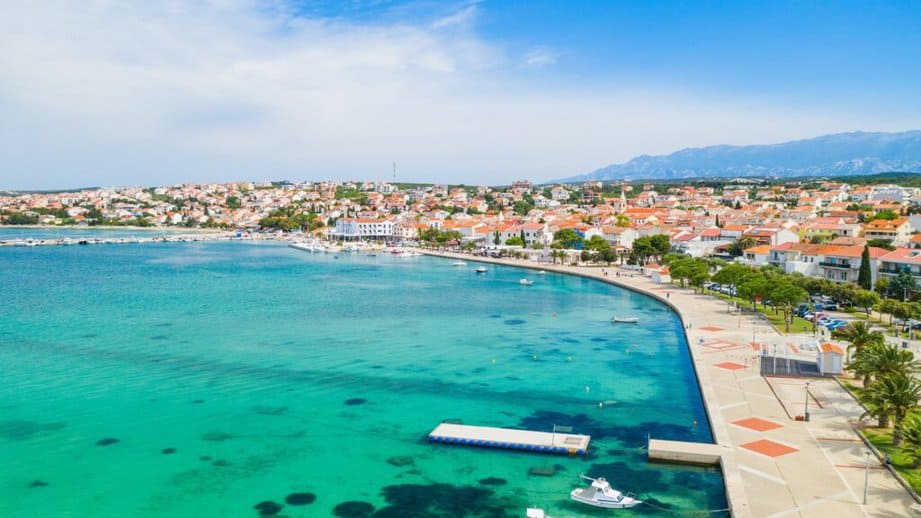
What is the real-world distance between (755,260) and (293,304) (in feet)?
108

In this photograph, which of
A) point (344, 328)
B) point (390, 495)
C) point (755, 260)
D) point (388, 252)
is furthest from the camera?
point (388, 252)

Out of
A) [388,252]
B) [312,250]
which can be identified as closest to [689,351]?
[388,252]

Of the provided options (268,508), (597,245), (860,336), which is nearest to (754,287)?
(860,336)

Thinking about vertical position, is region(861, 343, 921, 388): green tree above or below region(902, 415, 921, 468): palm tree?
above

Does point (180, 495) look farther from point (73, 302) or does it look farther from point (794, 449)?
point (73, 302)

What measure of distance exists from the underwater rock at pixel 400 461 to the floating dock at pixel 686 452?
19.5ft

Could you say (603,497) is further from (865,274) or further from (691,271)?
(691,271)

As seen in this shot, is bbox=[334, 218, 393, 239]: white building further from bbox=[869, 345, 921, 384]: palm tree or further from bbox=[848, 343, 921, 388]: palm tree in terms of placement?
bbox=[869, 345, 921, 384]: palm tree

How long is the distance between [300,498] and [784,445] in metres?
11.3

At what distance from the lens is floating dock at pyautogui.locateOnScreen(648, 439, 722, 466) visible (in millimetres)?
16094

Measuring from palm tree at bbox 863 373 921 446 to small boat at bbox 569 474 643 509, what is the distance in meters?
6.81

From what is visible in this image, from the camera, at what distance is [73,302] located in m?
42.6

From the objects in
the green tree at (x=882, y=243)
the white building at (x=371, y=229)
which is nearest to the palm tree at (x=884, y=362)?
the green tree at (x=882, y=243)

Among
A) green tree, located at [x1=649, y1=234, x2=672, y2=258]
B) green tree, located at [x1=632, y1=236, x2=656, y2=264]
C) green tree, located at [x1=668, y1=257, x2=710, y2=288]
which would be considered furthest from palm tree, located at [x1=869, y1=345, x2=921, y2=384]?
green tree, located at [x1=649, y1=234, x2=672, y2=258]
